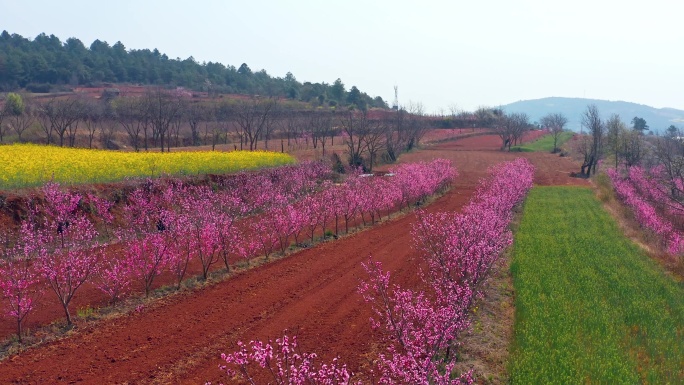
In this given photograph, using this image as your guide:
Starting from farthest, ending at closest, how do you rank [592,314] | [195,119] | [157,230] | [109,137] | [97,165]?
[195,119] → [109,137] → [97,165] → [157,230] → [592,314]

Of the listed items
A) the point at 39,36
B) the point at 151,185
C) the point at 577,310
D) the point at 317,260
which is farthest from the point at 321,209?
the point at 39,36

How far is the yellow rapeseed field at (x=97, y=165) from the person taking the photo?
80.4 feet

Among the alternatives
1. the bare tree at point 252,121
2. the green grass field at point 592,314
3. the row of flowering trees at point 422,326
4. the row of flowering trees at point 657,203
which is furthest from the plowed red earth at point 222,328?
the bare tree at point 252,121

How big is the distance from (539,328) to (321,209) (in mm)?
14308

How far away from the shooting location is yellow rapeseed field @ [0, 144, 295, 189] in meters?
24.5

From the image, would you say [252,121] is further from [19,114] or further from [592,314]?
[592,314]

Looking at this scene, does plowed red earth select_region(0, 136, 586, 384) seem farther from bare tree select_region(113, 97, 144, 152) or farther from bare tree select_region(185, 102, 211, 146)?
bare tree select_region(185, 102, 211, 146)

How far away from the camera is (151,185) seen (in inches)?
1048

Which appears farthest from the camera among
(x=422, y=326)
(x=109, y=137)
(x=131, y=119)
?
(x=131, y=119)

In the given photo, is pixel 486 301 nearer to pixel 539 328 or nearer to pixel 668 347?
pixel 539 328

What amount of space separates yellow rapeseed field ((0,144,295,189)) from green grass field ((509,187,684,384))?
2119 centimetres

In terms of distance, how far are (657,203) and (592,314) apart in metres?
22.7

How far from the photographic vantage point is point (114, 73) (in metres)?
126

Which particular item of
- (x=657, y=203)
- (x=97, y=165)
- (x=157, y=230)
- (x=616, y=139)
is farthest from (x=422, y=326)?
(x=616, y=139)
